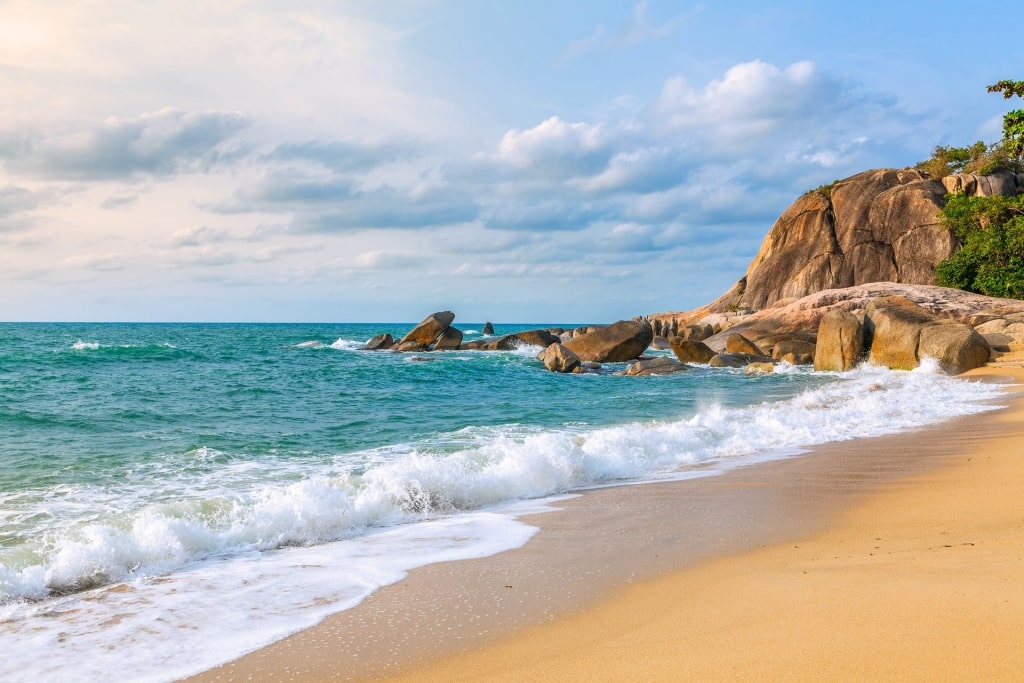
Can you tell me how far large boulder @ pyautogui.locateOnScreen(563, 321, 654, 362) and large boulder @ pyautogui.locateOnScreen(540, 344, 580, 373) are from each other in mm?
1740

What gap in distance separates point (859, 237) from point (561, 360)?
22030mm

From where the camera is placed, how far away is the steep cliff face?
38.3 metres

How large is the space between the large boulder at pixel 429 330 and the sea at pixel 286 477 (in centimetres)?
1929

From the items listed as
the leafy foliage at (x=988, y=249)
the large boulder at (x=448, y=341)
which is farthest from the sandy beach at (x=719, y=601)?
the large boulder at (x=448, y=341)

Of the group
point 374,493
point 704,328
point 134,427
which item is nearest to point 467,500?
point 374,493

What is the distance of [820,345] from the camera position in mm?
25141

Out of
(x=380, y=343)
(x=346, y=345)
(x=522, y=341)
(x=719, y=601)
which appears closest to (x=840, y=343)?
(x=522, y=341)

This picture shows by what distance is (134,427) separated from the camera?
13.3m

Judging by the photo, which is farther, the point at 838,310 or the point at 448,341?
the point at 448,341

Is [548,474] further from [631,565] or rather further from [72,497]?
[72,497]

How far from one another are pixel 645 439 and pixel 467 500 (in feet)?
13.3

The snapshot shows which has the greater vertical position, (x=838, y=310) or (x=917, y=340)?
(x=838, y=310)

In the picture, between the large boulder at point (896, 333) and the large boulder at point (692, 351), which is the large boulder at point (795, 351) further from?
the large boulder at point (896, 333)

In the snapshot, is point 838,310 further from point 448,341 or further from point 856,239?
point 448,341
